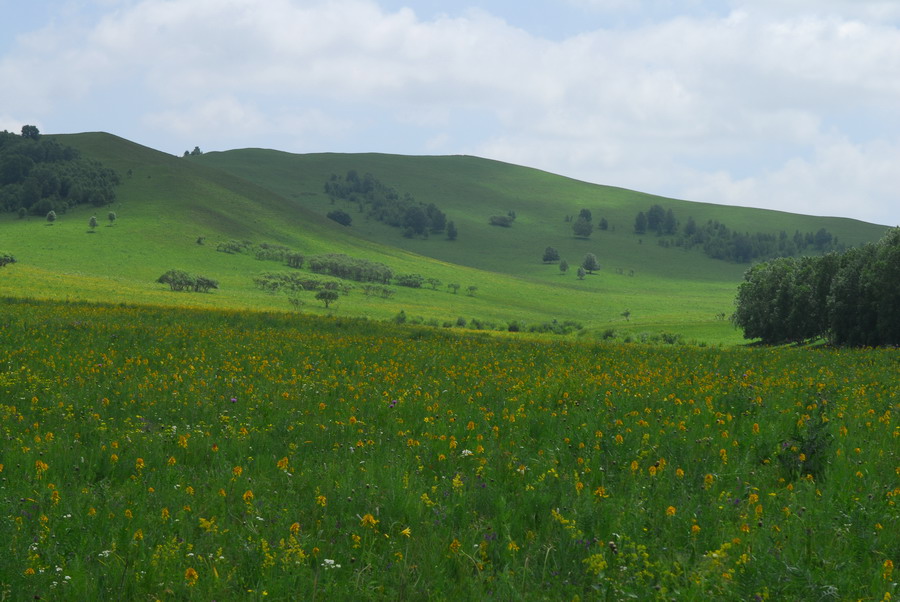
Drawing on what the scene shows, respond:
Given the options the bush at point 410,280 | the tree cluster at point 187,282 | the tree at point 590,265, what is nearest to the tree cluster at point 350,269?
the bush at point 410,280

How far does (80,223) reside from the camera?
14412 centimetres

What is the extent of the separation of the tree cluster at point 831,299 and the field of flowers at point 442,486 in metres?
29.6

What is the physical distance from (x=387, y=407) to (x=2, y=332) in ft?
46.3

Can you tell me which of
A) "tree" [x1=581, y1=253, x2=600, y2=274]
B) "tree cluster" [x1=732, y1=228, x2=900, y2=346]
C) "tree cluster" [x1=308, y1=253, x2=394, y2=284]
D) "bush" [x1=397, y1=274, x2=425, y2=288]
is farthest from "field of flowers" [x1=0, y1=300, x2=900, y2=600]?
"tree" [x1=581, y1=253, x2=600, y2=274]

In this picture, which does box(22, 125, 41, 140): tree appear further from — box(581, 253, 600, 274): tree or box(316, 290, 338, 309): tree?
box(581, 253, 600, 274): tree

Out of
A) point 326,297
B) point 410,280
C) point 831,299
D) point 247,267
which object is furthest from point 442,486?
point 410,280

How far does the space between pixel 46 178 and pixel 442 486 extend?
571ft

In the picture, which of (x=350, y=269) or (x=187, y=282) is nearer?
(x=187, y=282)

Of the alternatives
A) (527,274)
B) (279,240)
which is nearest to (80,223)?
(279,240)

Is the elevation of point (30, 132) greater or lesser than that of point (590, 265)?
greater

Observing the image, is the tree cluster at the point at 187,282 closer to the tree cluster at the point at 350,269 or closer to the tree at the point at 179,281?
the tree at the point at 179,281

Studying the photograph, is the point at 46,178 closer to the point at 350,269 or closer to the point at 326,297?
the point at 350,269

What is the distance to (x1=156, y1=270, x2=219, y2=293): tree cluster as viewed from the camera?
99.5 meters

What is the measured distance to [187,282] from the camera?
101 meters
